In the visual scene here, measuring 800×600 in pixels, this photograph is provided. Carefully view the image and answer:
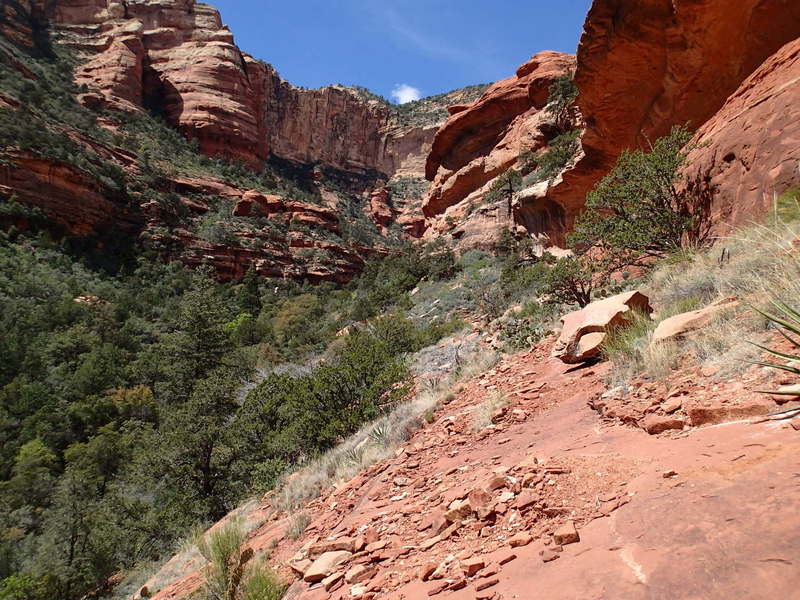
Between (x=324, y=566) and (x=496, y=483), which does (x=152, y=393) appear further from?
(x=496, y=483)

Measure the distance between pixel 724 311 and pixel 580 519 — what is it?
89.5 inches

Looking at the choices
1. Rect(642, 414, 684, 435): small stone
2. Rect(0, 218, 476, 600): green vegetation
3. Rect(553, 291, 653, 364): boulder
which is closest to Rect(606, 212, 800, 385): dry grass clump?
Rect(553, 291, 653, 364): boulder

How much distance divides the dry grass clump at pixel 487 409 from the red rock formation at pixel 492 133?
982 inches

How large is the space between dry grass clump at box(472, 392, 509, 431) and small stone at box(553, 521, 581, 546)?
2224 mm

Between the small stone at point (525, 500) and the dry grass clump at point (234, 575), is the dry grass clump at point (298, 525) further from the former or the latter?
the small stone at point (525, 500)

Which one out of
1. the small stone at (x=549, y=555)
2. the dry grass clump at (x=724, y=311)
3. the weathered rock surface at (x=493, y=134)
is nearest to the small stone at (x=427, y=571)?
the small stone at (x=549, y=555)

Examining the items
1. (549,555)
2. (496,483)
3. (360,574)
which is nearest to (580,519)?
(549,555)

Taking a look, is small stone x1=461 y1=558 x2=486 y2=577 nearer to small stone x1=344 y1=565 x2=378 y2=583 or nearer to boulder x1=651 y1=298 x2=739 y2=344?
small stone x1=344 y1=565 x2=378 y2=583

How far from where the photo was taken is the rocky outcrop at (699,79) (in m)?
6.49

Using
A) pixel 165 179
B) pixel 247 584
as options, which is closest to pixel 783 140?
pixel 247 584

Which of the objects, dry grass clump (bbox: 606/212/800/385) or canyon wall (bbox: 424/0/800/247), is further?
canyon wall (bbox: 424/0/800/247)

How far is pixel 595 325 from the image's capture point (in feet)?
15.1

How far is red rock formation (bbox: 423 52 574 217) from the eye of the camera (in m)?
27.2

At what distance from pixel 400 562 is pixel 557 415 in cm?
187
